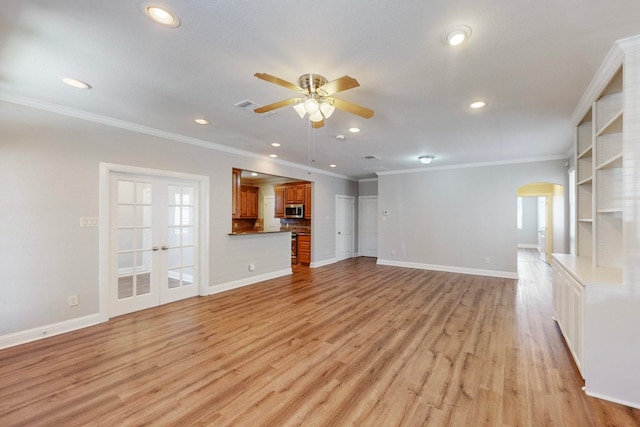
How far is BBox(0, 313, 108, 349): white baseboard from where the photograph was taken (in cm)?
287

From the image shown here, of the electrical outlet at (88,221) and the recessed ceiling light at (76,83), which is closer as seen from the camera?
the recessed ceiling light at (76,83)

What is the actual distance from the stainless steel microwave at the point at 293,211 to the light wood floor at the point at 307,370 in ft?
11.8

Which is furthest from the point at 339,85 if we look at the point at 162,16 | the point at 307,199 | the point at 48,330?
the point at 307,199

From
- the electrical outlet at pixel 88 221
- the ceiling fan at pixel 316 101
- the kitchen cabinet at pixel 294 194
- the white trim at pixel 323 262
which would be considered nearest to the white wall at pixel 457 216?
the white trim at pixel 323 262

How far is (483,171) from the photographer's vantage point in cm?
635

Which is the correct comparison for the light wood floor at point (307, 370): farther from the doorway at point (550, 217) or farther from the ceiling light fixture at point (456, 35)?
the doorway at point (550, 217)

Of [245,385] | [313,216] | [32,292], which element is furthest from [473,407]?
[313,216]

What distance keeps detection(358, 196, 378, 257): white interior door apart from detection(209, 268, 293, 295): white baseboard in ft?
11.8

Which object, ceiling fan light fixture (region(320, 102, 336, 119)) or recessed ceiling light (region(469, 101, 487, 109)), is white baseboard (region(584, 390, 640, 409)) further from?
ceiling fan light fixture (region(320, 102, 336, 119))

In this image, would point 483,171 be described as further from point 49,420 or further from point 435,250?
point 49,420

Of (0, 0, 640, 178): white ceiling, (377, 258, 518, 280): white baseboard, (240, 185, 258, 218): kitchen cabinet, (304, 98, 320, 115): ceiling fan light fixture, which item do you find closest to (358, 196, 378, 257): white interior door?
(377, 258, 518, 280): white baseboard

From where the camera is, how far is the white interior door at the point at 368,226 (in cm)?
910

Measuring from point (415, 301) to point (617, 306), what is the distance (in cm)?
257

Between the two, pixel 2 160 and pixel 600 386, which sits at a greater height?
pixel 2 160
